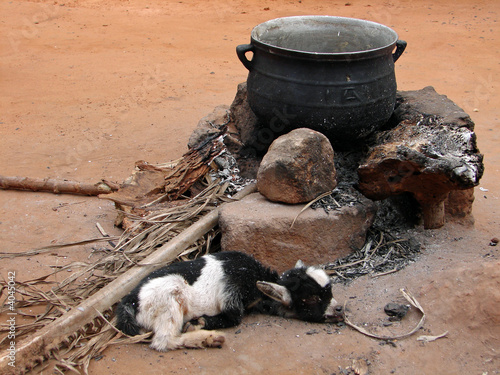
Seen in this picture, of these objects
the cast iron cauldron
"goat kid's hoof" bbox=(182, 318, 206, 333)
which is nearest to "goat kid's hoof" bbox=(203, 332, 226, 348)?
"goat kid's hoof" bbox=(182, 318, 206, 333)

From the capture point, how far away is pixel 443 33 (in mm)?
11406

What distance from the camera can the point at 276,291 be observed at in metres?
3.28

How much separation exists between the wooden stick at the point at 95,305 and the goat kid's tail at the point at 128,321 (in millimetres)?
177

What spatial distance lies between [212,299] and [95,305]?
797mm

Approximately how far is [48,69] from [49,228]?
5.74 meters

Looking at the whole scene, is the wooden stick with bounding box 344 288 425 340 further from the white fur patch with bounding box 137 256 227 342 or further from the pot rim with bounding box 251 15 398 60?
the pot rim with bounding box 251 15 398 60

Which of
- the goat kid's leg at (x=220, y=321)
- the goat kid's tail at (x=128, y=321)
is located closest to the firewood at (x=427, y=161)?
the goat kid's leg at (x=220, y=321)

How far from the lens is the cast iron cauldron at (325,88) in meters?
4.07

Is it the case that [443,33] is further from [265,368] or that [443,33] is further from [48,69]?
[265,368]

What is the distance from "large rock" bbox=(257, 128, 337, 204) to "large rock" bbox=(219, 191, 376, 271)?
4.9 inches

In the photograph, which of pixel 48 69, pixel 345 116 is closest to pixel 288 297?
pixel 345 116

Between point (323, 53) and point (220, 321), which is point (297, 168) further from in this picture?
point (220, 321)

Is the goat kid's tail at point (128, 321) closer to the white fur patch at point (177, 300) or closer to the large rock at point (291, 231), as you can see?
the white fur patch at point (177, 300)

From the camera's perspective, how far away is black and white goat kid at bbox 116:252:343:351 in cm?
313
